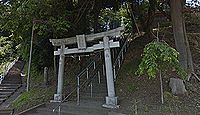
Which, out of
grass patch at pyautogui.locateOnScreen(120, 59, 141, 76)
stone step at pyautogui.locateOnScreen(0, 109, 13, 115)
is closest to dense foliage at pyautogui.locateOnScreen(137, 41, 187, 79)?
grass patch at pyautogui.locateOnScreen(120, 59, 141, 76)

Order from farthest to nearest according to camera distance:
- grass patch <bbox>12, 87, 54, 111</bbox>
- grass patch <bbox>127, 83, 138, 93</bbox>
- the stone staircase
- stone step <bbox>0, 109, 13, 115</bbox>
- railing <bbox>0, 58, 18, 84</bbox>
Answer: railing <bbox>0, 58, 18, 84</bbox>, grass patch <bbox>12, 87, 54, 111</bbox>, stone step <bbox>0, 109, 13, 115</bbox>, grass patch <bbox>127, 83, 138, 93</bbox>, the stone staircase

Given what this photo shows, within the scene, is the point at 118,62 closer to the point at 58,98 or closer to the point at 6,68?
the point at 58,98

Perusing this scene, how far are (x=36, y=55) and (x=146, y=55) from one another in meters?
6.06

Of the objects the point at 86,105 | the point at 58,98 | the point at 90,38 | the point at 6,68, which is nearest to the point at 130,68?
the point at 90,38

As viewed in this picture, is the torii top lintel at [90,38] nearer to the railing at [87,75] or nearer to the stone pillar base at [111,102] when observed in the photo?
the railing at [87,75]

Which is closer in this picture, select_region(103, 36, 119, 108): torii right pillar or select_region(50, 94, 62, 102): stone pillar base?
select_region(103, 36, 119, 108): torii right pillar

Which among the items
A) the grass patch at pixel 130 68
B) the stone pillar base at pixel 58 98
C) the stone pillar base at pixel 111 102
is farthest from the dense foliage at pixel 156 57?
the stone pillar base at pixel 58 98

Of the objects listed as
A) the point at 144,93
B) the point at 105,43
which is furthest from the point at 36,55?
the point at 144,93

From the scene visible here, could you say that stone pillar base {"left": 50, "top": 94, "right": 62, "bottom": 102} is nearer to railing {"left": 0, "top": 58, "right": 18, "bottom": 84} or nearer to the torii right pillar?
the torii right pillar

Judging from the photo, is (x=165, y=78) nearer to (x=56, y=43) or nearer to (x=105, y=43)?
(x=105, y=43)

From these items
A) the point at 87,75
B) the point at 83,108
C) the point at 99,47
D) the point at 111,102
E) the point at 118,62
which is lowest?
the point at 83,108

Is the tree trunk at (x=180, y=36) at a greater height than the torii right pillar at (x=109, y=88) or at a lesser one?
greater

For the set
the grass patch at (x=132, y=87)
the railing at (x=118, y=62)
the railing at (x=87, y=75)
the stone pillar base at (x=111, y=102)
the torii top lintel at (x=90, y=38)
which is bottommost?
the stone pillar base at (x=111, y=102)

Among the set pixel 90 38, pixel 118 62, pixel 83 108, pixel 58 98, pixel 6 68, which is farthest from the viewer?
pixel 6 68
